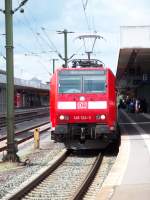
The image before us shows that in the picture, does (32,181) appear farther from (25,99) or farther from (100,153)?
(25,99)

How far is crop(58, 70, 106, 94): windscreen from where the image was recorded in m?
19.5

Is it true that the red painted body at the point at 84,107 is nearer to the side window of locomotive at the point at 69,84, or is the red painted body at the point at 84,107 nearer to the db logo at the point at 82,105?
the db logo at the point at 82,105

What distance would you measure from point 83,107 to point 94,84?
0.93m

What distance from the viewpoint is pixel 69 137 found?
62.3ft

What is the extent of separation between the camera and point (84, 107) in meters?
19.1

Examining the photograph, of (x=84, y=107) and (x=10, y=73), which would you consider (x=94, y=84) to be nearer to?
(x=84, y=107)

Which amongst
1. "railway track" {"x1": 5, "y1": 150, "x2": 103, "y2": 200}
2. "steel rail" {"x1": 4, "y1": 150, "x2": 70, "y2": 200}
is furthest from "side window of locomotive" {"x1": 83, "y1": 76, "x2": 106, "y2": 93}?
"steel rail" {"x1": 4, "y1": 150, "x2": 70, "y2": 200}

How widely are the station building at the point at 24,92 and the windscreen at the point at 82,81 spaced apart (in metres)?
25.6

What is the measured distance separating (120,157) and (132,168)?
7.26ft

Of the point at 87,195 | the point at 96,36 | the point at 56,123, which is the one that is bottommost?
the point at 87,195

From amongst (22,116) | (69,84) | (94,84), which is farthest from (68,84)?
(22,116)

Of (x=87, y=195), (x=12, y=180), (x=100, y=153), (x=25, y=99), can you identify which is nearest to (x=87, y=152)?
(x=100, y=153)

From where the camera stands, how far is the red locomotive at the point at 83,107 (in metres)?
18.8

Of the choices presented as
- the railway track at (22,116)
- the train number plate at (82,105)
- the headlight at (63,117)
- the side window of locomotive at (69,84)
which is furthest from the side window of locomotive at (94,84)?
the railway track at (22,116)
